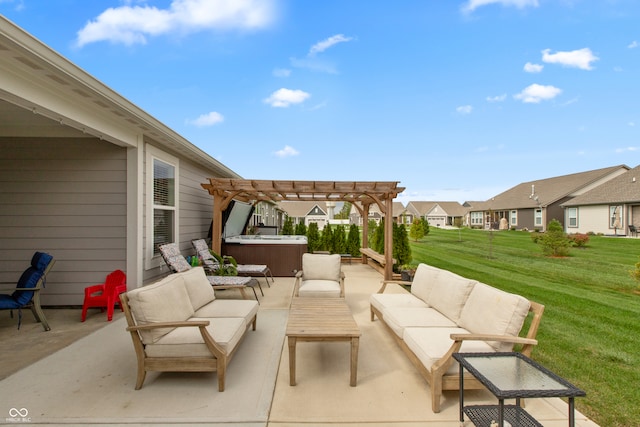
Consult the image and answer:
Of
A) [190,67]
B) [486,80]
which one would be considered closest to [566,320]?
[486,80]

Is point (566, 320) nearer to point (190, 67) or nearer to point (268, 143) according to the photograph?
point (190, 67)

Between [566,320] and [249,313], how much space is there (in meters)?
5.06

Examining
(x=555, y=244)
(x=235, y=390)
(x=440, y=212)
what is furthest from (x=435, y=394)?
(x=440, y=212)

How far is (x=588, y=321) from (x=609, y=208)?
21870 mm

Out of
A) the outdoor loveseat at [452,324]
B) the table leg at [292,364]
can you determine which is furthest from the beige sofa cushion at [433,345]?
the table leg at [292,364]

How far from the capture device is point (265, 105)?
52.9 feet

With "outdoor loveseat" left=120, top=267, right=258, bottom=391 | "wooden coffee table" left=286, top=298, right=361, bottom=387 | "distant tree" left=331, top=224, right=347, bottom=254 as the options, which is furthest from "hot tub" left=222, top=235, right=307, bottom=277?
"outdoor loveseat" left=120, top=267, right=258, bottom=391

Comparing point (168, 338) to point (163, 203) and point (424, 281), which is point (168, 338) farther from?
point (163, 203)

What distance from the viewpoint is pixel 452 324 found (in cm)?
336

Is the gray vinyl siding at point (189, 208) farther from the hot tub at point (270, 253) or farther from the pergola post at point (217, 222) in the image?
the hot tub at point (270, 253)

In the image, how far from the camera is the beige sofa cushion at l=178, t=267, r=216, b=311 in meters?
3.69

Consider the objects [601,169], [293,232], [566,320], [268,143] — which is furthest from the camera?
[601,169]

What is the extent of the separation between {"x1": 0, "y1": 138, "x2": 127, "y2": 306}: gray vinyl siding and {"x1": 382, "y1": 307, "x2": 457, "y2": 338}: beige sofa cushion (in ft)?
14.6

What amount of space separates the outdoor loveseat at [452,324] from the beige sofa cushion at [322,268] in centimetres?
162
